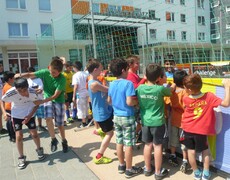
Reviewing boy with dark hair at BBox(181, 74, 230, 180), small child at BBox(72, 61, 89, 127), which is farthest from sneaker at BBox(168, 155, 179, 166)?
small child at BBox(72, 61, 89, 127)

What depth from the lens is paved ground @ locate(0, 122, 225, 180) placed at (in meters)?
3.31

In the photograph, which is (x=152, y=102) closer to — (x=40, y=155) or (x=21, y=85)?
(x=21, y=85)

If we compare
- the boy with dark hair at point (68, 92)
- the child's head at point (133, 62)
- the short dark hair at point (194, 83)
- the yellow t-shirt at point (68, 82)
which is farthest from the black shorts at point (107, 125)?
the yellow t-shirt at point (68, 82)

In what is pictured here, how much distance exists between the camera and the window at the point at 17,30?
908 inches

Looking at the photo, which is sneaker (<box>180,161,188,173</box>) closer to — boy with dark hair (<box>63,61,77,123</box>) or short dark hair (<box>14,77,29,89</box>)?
short dark hair (<box>14,77,29,89</box>)

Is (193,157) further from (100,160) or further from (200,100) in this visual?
(100,160)

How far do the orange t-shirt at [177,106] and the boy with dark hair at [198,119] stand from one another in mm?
161

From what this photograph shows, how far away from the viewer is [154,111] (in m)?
3.02

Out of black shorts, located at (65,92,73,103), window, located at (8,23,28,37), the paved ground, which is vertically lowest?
the paved ground

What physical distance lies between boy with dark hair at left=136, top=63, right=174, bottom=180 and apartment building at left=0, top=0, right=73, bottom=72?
19118 mm

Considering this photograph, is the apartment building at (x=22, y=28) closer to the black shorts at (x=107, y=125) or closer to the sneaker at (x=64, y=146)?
the sneaker at (x=64, y=146)

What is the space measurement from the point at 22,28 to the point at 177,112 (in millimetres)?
23347

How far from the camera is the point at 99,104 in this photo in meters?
3.66

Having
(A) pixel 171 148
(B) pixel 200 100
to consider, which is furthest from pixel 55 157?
(B) pixel 200 100
